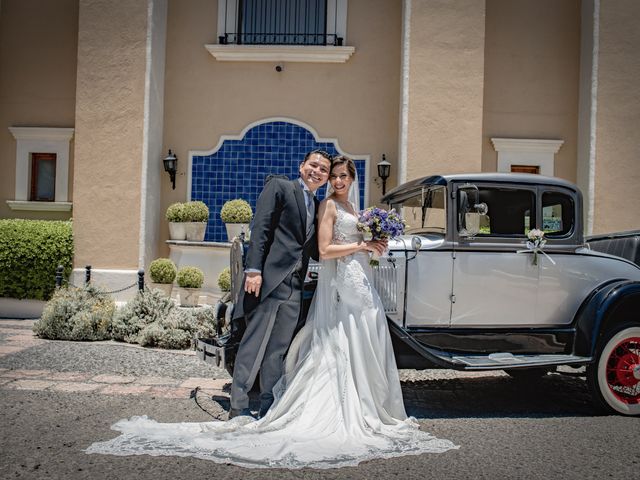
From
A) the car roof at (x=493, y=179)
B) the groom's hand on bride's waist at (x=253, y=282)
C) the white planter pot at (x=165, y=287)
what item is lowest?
the white planter pot at (x=165, y=287)

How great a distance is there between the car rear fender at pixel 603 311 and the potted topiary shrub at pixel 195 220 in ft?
24.3

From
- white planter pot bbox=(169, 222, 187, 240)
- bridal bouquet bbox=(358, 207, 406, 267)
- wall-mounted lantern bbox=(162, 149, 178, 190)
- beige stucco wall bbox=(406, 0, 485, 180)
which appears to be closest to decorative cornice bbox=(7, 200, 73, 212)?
wall-mounted lantern bbox=(162, 149, 178, 190)

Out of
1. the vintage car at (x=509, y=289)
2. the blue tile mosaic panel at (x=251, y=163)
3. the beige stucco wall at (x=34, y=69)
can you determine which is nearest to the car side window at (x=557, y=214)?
the vintage car at (x=509, y=289)

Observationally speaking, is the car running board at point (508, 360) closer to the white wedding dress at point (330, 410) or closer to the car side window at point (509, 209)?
the white wedding dress at point (330, 410)

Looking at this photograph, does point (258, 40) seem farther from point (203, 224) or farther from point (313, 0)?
point (203, 224)

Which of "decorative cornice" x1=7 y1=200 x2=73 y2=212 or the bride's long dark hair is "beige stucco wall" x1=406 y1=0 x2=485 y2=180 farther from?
"decorative cornice" x1=7 y1=200 x2=73 y2=212

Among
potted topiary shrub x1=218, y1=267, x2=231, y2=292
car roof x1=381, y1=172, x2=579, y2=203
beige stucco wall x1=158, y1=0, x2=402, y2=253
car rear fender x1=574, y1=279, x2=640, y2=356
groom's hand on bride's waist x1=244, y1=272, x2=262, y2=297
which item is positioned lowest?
potted topiary shrub x1=218, y1=267, x2=231, y2=292

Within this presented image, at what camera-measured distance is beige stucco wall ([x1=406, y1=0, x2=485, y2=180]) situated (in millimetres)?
10422

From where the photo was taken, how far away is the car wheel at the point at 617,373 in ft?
15.8

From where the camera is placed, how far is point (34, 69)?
11.9 metres

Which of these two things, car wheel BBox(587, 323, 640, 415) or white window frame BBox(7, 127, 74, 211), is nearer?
car wheel BBox(587, 323, 640, 415)

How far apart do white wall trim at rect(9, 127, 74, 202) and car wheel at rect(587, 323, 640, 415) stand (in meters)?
10.3

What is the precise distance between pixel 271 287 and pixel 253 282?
0.15m

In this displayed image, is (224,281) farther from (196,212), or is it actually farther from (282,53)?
(282,53)
